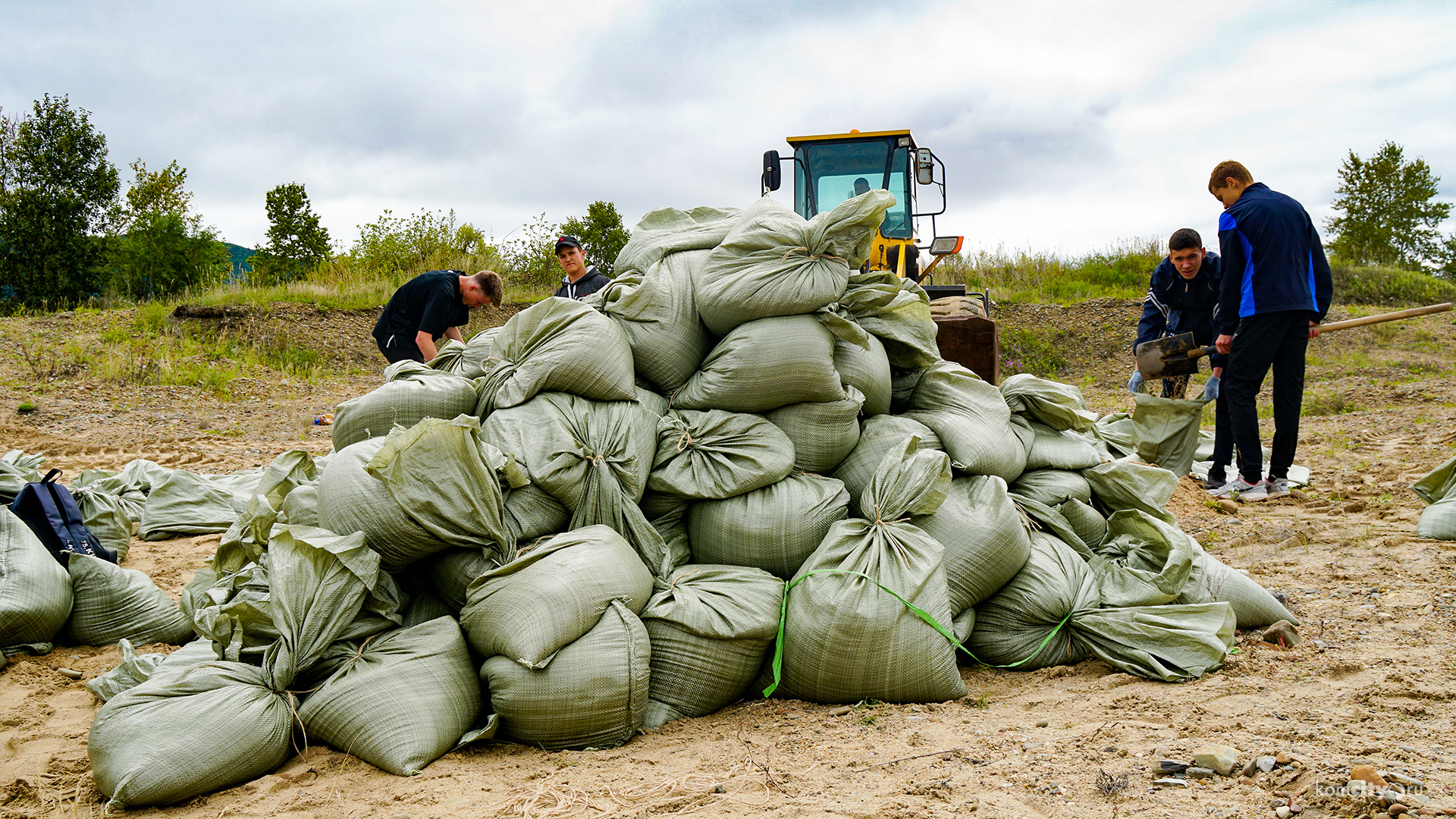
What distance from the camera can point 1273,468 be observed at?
4500mm

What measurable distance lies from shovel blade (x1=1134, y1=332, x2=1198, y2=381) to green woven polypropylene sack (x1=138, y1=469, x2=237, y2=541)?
208 inches

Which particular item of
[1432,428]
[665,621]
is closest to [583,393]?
[665,621]

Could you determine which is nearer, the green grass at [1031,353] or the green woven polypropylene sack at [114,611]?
the green woven polypropylene sack at [114,611]

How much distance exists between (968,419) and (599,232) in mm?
15783

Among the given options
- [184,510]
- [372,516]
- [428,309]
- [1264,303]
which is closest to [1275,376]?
[1264,303]

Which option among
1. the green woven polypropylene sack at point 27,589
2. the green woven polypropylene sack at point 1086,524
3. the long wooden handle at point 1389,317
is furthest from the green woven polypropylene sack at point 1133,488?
the green woven polypropylene sack at point 27,589

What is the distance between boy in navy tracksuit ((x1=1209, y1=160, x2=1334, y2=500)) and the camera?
13.8ft

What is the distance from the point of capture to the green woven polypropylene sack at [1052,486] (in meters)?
2.92

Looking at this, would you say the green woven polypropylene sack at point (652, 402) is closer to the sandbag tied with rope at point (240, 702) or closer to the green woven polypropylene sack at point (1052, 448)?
the sandbag tied with rope at point (240, 702)

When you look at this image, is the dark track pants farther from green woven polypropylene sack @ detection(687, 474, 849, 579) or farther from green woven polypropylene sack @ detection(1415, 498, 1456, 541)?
green woven polypropylene sack @ detection(687, 474, 849, 579)

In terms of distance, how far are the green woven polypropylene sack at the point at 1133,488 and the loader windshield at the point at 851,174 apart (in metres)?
4.44

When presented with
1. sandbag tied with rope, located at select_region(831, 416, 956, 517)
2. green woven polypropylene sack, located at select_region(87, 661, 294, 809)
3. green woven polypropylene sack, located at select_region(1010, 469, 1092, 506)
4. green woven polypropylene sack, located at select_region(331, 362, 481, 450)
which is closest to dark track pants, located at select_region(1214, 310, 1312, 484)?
green woven polypropylene sack, located at select_region(1010, 469, 1092, 506)

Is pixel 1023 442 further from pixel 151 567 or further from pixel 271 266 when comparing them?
pixel 271 266

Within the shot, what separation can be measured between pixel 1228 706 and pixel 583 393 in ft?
6.27
